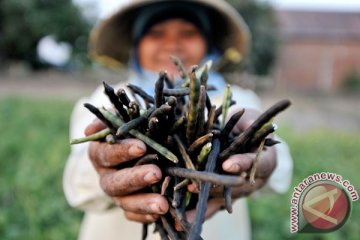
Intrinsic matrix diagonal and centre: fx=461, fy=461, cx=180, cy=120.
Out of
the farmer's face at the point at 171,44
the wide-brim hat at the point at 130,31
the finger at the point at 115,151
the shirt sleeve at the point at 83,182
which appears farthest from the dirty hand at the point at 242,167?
the wide-brim hat at the point at 130,31

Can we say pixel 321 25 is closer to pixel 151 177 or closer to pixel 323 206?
pixel 323 206

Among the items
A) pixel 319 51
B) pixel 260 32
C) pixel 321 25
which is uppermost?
pixel 260 32

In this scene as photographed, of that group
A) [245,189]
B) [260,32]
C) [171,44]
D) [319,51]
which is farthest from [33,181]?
[319,51]

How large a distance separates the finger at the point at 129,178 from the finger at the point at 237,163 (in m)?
0.10

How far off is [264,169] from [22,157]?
3132mm

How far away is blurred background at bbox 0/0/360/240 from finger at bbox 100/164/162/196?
1.59 metres

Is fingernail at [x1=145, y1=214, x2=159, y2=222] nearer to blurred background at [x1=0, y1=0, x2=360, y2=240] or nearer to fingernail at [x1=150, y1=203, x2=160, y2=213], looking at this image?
fingernail at [x1=150, y1=203, x2=160, y2=213]

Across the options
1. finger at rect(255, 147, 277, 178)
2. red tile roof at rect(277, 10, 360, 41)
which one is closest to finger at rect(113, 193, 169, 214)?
finger at rect(255, 147, 277, 178)

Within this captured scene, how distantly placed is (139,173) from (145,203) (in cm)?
6

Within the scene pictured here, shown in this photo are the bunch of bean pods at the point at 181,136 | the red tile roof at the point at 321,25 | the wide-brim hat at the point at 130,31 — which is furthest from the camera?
the red tile roof at the point at 321,25

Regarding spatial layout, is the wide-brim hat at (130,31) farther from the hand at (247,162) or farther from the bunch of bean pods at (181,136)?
the bunch of bean pods at (181,136)

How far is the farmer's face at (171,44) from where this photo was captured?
1430 mm

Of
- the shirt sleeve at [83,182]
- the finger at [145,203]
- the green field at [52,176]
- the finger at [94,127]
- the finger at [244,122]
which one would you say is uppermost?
the finger at [94,127]

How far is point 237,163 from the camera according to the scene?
0.67 m
